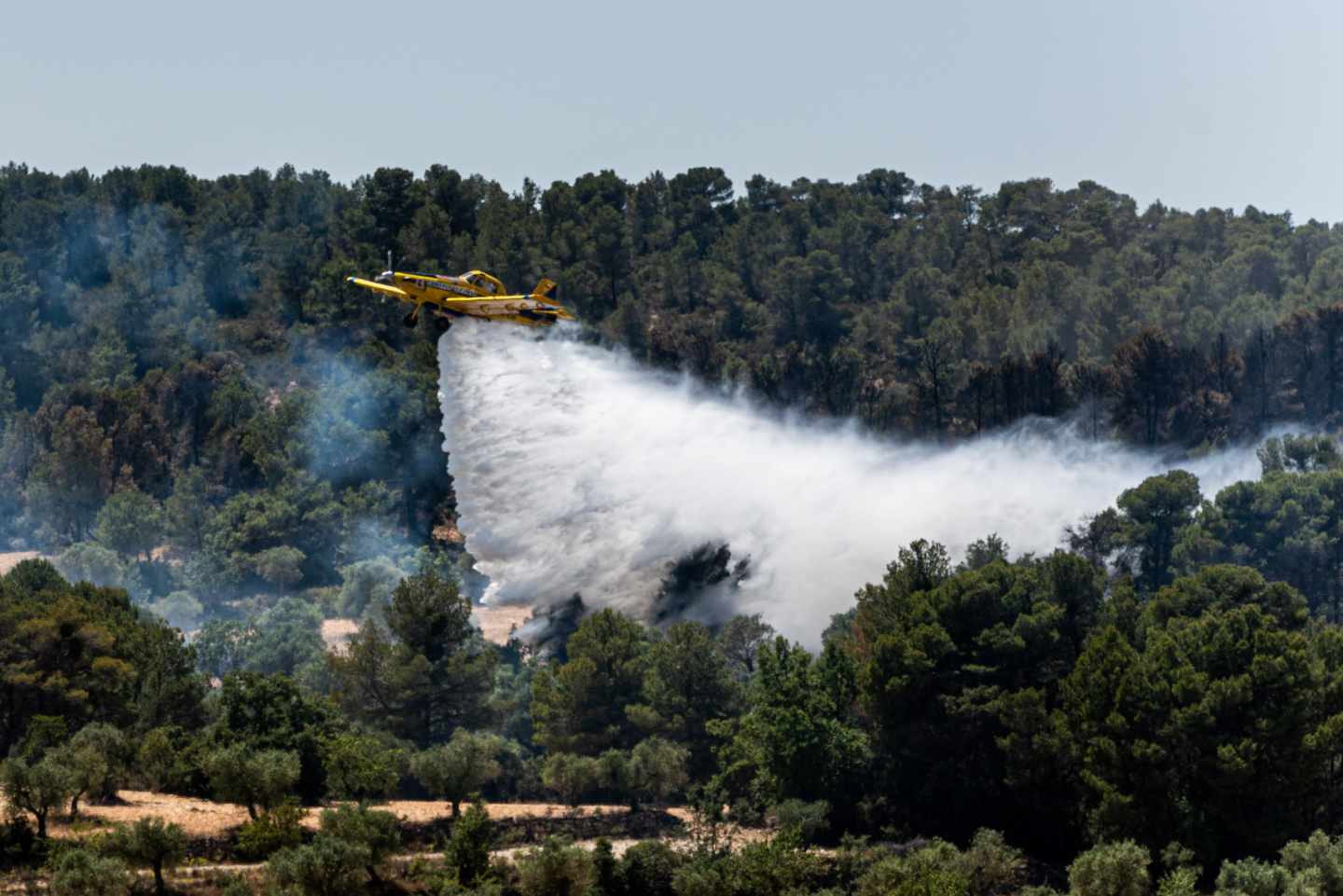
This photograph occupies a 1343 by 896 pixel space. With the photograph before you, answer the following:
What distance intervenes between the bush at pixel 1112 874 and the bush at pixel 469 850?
18.7m

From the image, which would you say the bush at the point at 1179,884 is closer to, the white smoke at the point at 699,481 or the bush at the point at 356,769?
the bush at the point at 356,769

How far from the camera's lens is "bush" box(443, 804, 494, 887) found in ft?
260

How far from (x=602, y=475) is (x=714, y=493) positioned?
8311mm

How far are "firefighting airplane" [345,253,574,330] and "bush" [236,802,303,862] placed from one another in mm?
22265

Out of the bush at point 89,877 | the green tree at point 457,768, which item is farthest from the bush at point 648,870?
the bush at point 89,877

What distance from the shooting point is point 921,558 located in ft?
328

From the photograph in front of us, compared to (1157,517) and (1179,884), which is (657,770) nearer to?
(1179,884)

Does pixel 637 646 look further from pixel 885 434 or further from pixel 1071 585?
pixel 885 434

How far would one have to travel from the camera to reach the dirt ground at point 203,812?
81875 millimetres

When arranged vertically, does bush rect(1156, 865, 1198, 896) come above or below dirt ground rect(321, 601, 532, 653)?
above

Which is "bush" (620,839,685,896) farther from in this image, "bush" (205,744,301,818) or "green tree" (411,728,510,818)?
"bush" (205,744,301,818)

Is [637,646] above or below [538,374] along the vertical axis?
below

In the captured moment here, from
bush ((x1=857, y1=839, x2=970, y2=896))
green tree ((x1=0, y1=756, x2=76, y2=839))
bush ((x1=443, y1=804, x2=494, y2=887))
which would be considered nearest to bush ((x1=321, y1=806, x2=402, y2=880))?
bush ((x1=443, y1=804, x2=494, y2=887))

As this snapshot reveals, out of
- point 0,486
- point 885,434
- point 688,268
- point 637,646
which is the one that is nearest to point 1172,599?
point 637,646
